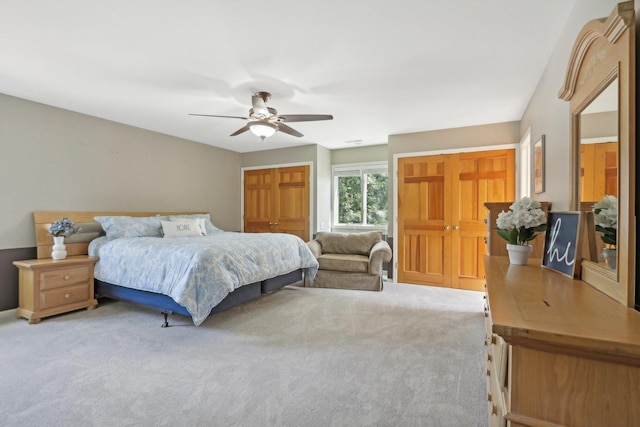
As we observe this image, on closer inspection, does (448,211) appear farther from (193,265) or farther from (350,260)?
(193,265)

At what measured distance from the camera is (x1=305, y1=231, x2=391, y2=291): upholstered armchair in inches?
171

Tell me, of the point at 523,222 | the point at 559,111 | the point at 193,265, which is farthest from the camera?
the point at 193,265

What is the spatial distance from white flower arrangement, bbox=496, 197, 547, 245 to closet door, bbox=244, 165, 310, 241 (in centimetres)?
412

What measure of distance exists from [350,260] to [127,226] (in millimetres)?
3056

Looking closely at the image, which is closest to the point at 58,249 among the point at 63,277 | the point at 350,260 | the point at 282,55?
the point at 63,277

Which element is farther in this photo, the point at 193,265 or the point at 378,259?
the point at 378,259

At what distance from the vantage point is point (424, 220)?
4.71 metres

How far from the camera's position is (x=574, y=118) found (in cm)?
155

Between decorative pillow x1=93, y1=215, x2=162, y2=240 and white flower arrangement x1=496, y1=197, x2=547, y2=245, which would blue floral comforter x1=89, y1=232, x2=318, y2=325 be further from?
white flower arrangement x1=496, y1=197, x2=547, y2=245

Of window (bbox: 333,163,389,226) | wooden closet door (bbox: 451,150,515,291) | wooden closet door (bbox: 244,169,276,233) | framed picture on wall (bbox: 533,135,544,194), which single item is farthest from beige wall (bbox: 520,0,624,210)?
wooden closet door (bbox: 244,169,276,233)

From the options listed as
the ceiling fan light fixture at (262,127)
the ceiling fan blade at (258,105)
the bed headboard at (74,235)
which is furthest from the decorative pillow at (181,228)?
the ceiling fan blade at (258,105)

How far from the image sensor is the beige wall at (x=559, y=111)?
1678mm

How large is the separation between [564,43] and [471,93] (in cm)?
119

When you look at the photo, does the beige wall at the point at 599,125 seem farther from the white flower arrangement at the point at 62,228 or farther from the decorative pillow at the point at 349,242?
the white flower arrangement at the point at 62,228
